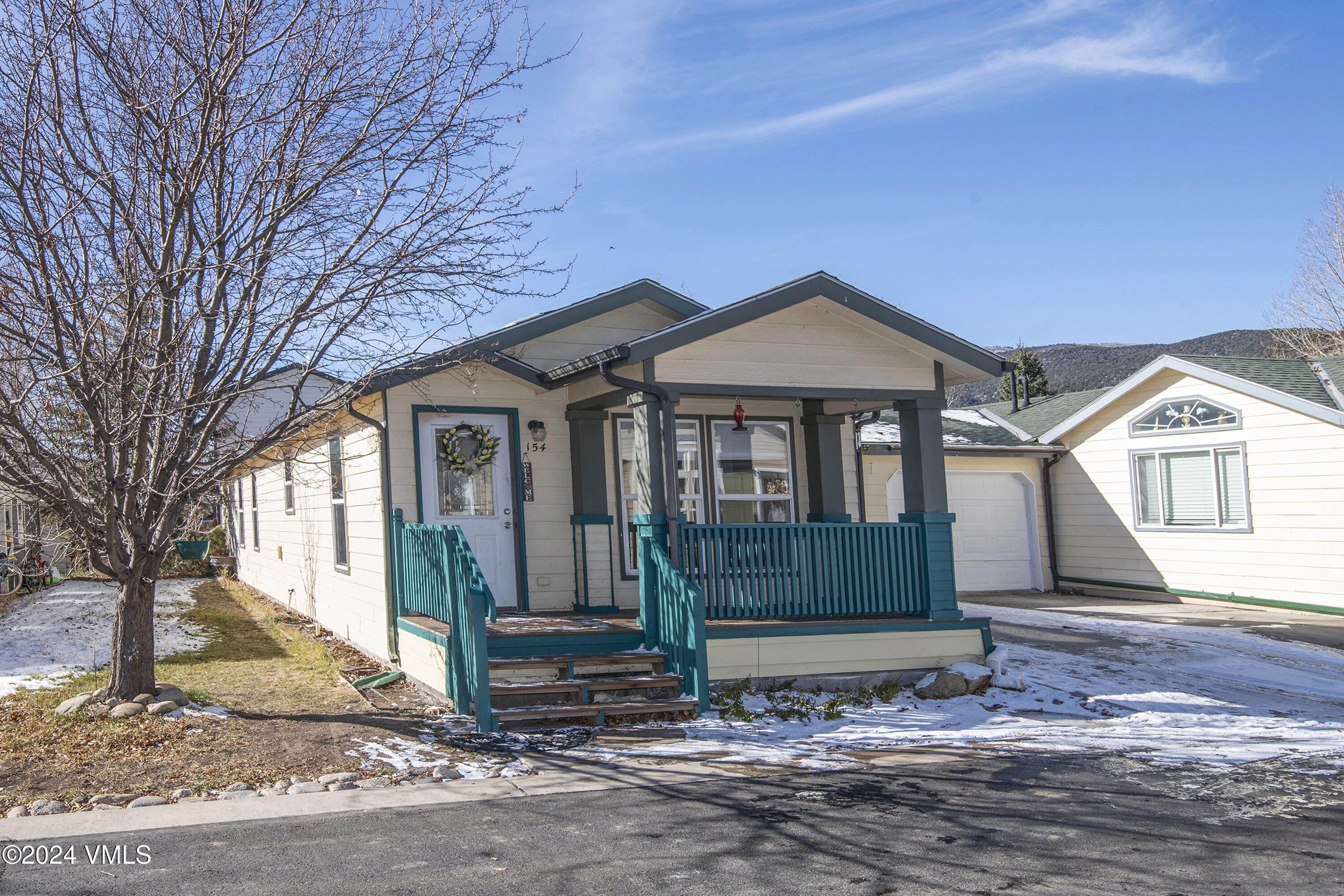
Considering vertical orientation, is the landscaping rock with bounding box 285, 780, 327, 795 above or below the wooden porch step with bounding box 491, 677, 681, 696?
below

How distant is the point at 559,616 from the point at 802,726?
120 inches

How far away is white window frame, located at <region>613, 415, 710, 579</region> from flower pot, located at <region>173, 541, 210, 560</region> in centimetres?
1420

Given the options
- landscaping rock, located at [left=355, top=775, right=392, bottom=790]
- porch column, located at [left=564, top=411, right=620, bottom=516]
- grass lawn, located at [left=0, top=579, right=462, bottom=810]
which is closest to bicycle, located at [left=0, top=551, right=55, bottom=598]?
grass lawn, located at [left=0, top=579, right=462, bottom=810]

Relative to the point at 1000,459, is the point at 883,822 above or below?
below

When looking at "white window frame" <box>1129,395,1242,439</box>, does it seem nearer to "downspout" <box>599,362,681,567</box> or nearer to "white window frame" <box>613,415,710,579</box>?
"white window frame" <box>613,415,710,579</box>

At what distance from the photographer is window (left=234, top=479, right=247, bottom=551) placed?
65.1ft

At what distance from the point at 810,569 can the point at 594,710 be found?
251cm

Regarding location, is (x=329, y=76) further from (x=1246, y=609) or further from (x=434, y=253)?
(x=1246, y=609)

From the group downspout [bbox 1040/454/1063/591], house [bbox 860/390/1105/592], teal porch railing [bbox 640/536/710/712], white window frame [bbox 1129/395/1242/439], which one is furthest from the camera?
downspout [bbox 1040/454/1063/591]

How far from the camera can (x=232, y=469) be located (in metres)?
7.38

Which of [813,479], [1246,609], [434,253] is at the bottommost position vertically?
[1246,609]

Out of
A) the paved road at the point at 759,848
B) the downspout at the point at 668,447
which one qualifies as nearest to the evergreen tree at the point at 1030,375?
the downspout at the point at 668,447

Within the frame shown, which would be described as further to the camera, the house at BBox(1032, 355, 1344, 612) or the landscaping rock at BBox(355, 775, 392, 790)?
the house at BBox(1032, 355, 1344, 612)

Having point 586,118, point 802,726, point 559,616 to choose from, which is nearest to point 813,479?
point 559,616
